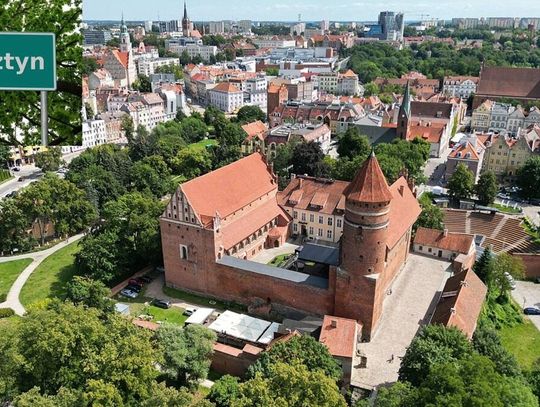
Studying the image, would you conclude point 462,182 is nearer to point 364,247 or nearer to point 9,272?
Result: point 364,247

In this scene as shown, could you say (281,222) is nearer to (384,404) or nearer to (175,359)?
(175,359)

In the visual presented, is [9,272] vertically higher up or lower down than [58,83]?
lower down

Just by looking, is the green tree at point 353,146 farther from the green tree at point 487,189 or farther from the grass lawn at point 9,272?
the grass lawn at point 9,272

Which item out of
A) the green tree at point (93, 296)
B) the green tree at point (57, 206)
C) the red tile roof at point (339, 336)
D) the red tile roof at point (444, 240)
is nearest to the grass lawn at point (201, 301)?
the green tree at point (93, 296)

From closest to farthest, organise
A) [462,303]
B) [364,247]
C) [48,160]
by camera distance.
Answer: [364,247], [462,303], [48,160]

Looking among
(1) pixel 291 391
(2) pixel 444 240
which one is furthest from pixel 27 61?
(2) pixel 444 240

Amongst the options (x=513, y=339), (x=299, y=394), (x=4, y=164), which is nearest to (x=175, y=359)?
(x=299, y=394)
